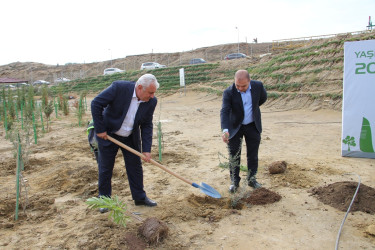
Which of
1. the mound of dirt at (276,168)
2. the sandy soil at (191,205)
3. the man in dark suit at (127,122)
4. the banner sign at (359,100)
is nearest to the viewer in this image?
the sandy soil at (191,205)

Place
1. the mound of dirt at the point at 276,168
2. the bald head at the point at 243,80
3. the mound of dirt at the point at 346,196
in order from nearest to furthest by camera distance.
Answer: the mound of dirt at the point at 346,196, the bald head at the point at 243,80, the mound of dirt at the point at 276,168

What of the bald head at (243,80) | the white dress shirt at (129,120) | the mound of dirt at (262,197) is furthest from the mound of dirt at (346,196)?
the white dress shirt at (129,120)

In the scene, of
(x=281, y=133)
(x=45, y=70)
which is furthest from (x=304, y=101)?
(x=45, y=70)

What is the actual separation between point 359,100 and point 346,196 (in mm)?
2407

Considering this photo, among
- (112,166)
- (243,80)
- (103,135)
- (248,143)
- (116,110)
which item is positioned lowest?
(112,166)

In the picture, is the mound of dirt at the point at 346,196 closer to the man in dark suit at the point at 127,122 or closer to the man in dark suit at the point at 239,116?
the man in dark suit at the point at 239,116

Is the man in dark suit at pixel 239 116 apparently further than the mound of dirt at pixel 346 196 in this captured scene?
Yes

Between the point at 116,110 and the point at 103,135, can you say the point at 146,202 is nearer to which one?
the point at 103,135

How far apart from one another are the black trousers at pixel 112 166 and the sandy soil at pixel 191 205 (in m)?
0.23

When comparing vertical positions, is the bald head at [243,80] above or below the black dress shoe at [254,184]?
above

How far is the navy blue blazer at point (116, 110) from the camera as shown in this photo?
119 inches

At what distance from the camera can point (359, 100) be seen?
513 cm

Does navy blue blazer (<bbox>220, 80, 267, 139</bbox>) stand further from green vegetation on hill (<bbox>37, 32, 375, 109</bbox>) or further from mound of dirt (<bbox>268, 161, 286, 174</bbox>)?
green vegetation on hill (<bbox>37, 32, 375, 109</bbox>)

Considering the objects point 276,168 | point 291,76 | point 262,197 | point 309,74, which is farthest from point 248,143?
point 291,76
